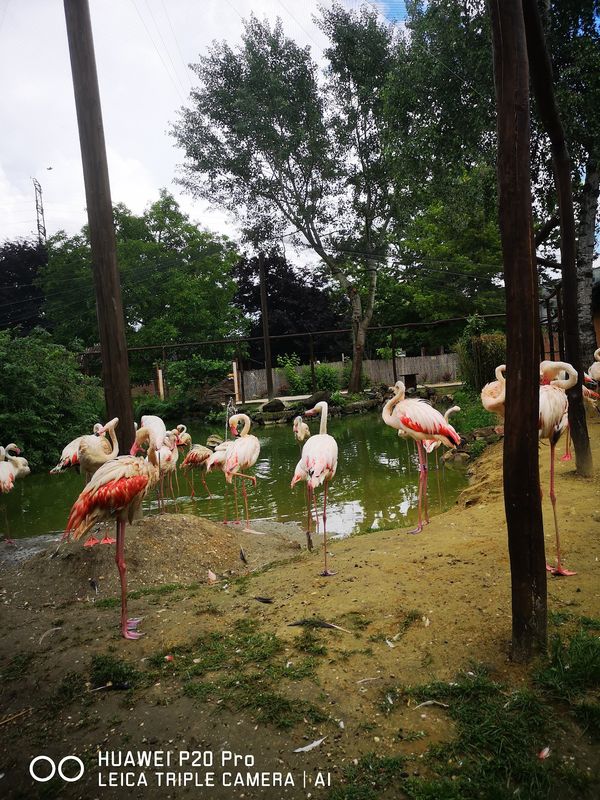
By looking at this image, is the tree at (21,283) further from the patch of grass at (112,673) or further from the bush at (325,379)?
the patch of grass at (112,673)

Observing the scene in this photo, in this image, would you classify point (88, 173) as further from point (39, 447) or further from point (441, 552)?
point (39, 447)

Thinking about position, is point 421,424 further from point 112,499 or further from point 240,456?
point 112,499

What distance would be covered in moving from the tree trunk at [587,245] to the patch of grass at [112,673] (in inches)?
388

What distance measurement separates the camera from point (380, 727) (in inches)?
84.6

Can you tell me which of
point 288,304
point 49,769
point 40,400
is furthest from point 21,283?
point 49,769

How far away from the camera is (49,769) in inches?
82.2

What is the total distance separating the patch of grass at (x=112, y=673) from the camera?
2648 millimetres

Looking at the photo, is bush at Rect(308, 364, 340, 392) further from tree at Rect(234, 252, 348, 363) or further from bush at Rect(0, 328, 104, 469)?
bush at Rect(0, 328, 104, 469)

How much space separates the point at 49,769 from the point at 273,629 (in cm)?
131

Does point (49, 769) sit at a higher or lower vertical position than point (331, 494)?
higher

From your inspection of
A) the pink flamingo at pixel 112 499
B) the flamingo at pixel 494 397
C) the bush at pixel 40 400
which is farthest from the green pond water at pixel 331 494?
the pink flamingo at pixel 112 499

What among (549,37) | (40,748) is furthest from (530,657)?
(549,37)

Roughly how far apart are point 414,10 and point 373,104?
9268mm

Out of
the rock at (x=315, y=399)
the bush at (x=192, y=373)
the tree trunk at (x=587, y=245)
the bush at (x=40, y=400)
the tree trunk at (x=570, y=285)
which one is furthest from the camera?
the bush at (x=192, y=373)
